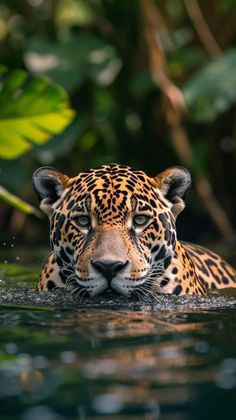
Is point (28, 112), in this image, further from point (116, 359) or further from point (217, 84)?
point (116, 359)

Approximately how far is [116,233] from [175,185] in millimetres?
892

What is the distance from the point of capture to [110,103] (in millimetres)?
16906

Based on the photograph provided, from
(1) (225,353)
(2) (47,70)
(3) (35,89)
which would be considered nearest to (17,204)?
(3) (35,89)

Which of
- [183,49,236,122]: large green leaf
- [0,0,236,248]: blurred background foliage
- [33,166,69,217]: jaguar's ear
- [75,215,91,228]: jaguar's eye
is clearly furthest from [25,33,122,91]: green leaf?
[75,215,91,228]: jaguar's eye

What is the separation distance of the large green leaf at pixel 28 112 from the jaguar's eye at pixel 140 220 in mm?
2665

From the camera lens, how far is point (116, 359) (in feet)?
15.0

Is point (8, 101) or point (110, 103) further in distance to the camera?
point (110, 103)

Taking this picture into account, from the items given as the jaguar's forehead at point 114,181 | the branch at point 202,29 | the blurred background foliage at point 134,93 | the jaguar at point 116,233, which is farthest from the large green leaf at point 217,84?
the jaguar's forehead at point 114,181

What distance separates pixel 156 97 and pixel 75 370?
12.4m

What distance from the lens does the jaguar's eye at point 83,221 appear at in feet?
22.0

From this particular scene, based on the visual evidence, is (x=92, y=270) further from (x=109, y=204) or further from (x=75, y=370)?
(x=75, y=370)

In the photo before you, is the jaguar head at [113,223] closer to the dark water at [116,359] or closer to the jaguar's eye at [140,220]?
the jaguar's eye at [140,220]

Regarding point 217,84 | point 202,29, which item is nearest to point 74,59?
point 202,29

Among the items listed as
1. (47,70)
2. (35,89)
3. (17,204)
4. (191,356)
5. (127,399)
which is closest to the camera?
(127,399)
